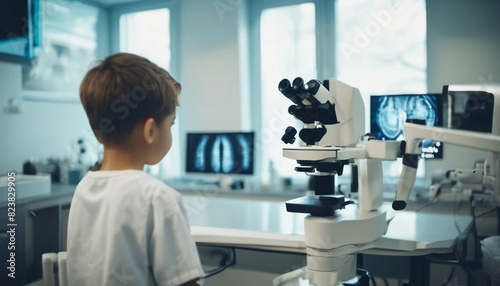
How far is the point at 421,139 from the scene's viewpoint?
1.38 m

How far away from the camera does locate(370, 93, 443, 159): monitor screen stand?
200 cm

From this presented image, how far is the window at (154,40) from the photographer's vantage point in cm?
376

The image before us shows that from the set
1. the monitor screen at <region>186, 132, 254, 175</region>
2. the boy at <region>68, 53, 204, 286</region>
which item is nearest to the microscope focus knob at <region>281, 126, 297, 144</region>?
the boy at <region>68, 53, 204, 286</region>

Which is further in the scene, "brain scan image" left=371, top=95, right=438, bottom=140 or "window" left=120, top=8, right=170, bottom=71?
"window" left=120, top=8, right=170, bottom=71

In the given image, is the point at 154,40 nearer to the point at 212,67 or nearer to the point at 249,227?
the point at 212,67

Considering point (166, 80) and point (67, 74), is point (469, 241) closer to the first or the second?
point (166, 80)

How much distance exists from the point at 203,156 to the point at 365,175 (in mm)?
1772

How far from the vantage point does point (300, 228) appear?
1.88 meters

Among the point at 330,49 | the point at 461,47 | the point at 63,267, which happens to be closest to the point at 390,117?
Result: the point at 461,47

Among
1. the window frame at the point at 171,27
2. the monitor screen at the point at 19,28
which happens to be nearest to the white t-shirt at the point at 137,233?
the monitor screen at the point at 19,28

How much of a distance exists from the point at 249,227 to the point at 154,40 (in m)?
2.55

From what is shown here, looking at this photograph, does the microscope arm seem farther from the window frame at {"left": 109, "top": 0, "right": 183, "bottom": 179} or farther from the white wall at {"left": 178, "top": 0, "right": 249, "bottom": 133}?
the window frame at {"left": 109, "top": 0, "right": 183, "bottom": 179}

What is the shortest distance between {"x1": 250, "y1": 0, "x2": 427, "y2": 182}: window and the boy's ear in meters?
2.27

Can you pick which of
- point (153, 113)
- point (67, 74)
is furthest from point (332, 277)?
point (67, 74)
